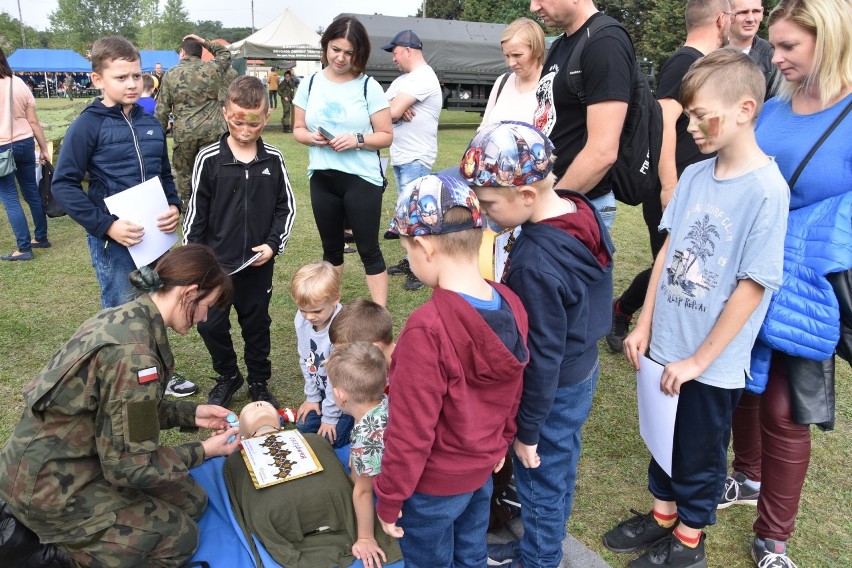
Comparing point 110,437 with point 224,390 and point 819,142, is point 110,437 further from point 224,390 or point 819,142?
point 819,142

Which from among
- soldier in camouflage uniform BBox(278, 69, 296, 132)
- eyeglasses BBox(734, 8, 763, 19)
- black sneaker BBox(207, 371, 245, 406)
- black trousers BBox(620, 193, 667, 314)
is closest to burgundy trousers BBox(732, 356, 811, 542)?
black trousers BBox(620, 193, 667, 314)

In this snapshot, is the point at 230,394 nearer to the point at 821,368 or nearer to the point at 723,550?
the point at 723,550

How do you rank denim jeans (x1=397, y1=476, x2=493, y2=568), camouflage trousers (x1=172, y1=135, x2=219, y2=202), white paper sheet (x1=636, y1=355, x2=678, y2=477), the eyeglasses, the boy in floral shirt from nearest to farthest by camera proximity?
denim jeans (x1=397, y1=476, x2=493, y2=568) → the boy in floral shirt → white paper sheet (x1=636, y1=355, x2=678, y2=477) → the eyeglasses → camouflage trousers (x1=172, y1=135, x2=219, y2=202)

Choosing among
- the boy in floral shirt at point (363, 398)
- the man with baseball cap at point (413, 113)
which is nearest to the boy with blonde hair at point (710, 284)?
the boy in floral shirt at point (363, 398)

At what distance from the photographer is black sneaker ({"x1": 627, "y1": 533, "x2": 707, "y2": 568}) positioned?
7.77 ft

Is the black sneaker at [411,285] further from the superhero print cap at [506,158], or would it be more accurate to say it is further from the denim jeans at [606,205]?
the superhero print cap at [506,158]

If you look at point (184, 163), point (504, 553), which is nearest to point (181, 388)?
point (504, 553)

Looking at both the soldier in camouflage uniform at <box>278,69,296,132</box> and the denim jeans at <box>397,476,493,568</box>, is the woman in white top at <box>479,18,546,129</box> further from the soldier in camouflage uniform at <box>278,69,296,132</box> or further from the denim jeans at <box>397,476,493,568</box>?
the soldier in camouflage uniform at <box>278,69,296,132</box>

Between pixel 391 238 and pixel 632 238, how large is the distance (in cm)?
283

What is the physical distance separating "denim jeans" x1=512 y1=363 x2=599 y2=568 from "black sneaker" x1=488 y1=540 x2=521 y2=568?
25 centimetres

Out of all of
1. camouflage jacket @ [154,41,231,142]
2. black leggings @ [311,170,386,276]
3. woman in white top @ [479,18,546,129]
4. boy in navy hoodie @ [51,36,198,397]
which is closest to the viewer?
boy in navy hoodie @ [51,36,198,397]

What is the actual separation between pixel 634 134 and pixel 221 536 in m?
2.35

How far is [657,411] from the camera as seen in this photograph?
7.51 feet

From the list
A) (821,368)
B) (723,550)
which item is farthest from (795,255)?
(723,550)
